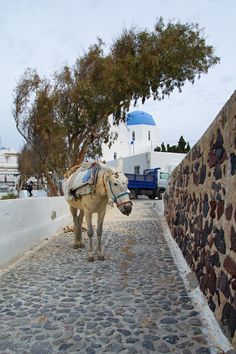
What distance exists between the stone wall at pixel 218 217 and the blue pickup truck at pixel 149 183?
24878 millimetres

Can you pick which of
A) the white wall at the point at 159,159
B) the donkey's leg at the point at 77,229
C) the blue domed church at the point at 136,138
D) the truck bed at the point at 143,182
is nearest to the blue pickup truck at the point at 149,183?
the truck bed at the point at 143,182

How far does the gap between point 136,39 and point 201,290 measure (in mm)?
15723

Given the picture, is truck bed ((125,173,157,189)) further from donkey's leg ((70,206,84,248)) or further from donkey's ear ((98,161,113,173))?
donkey's ear ((98,161,113,173))

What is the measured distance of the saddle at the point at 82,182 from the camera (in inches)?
274

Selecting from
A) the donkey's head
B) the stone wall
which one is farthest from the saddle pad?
the stone wall

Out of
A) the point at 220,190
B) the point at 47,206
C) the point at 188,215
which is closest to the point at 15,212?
the point at 47,206

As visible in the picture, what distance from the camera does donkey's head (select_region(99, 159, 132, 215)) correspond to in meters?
6.16

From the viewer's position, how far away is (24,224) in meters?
7.95

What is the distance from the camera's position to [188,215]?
6.07 metres

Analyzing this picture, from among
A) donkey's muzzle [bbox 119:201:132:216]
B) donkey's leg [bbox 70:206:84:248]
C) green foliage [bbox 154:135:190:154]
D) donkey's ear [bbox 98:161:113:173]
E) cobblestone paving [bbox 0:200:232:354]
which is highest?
green foliage [bbox 154:135:190:154]

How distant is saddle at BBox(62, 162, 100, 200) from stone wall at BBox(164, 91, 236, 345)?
2.27 m

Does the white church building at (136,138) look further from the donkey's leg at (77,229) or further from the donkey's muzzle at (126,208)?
the donkey's muzzle at (126,208)

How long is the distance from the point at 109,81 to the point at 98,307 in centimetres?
1419

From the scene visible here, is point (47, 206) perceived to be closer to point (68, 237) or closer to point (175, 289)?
point (68, 237)
